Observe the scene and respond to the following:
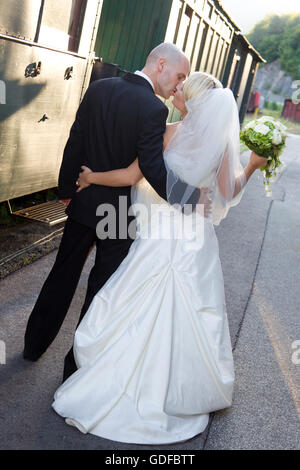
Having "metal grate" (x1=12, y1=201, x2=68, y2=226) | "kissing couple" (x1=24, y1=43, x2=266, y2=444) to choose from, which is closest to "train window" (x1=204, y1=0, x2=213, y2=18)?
"metal grate" (x1=12, y1=201, x2=68, y2=226)

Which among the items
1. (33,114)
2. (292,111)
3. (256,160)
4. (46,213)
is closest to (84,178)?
(256,160)

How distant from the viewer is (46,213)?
6125mm

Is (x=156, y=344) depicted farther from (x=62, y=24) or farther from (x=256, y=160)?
(x=62, y=24)

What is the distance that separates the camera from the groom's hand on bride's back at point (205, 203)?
3196mm

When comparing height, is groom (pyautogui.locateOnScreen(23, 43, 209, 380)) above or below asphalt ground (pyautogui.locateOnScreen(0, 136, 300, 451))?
above

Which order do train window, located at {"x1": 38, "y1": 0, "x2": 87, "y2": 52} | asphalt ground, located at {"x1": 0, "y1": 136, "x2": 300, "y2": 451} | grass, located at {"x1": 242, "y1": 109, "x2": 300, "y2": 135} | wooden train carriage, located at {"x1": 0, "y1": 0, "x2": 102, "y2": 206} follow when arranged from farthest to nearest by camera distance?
train window, located at {"x1": 38, "y1": 0, "x2": 87, "y2": 52}
wooden train carriage, located at {"x1": 0, "y1": 0, "x2": 102, "y2": 206}
grass, located at {"x1": 242, "y1": 109, "x2": 300, "y2": 135}
asphalt ground, located at {"x1": 0, "y1": 136, "x2": 300, "y2": 451}

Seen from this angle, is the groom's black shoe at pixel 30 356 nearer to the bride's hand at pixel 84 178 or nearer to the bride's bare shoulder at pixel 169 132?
the bride's hand at pixel 84 178

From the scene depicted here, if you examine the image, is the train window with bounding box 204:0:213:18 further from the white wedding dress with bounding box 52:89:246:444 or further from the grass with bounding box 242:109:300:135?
the white wedding dress with bounding box 52:89:246:444

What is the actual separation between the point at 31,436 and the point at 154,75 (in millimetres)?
2043

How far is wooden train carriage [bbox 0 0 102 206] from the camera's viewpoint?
4438 mm

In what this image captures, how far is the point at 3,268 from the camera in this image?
188 inches

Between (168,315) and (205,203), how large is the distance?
2.32 ft

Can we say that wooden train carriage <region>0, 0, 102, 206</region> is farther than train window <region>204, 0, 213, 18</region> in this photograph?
No

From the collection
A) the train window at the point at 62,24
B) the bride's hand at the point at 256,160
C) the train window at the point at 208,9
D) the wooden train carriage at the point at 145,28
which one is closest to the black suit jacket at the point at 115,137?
the bride's hand at the point at 256,160
